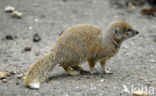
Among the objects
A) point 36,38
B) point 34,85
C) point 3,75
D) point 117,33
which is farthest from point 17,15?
point 34,85

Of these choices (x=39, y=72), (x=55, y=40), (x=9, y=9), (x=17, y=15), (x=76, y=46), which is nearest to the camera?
(x=39, y=72)

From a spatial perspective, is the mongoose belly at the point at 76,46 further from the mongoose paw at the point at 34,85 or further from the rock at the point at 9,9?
the rock at the point at 9,9

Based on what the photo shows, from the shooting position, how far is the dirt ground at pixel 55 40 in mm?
4508

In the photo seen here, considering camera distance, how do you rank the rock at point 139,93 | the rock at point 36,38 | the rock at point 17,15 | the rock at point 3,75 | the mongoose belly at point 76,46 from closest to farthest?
the rock at point 139,93 → the rock at point 3,75 → the mongoose belly at point 76,46 → the rock at point 36,38 → the rock at point 17,15

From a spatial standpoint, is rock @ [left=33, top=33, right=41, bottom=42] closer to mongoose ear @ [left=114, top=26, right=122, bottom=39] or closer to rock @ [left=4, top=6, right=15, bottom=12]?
rock @ [left=4, top=6, right=15, bottom=12]

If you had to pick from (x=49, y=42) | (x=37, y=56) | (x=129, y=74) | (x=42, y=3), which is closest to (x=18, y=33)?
(x=49, y=42)

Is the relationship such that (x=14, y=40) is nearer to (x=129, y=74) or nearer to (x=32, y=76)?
(x=32, y=76)

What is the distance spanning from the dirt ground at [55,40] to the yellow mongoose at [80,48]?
0.25m

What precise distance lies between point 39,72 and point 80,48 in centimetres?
86

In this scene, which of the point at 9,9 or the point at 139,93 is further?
the point at 9,9

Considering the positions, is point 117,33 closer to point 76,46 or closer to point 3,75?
point 76,46

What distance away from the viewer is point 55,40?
687cm

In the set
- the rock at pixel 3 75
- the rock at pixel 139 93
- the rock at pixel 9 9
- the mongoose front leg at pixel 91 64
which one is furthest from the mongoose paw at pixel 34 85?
the rock at pixel 9 9

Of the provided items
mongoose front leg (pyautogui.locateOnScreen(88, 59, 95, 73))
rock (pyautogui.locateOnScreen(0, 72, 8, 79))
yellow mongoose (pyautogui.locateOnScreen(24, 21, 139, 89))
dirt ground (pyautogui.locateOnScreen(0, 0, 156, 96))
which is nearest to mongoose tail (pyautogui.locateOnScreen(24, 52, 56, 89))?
yellow mongoose (pyautogui.locateOnScreen(24, 21, 139, 89))
